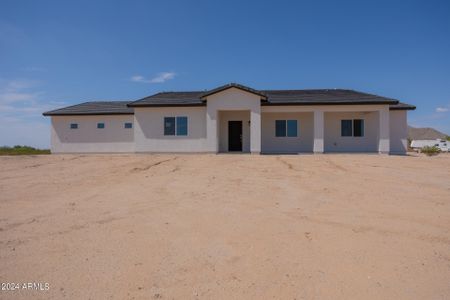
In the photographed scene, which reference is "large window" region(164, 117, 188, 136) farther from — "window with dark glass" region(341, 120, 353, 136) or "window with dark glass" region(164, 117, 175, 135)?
"window with dark glass" region(341, 120, 353, 136)

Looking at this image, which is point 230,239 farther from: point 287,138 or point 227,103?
point 287,138

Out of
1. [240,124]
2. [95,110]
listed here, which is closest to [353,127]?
[240,124]

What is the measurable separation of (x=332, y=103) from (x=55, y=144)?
19.0m

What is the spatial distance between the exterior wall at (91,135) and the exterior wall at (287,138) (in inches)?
363

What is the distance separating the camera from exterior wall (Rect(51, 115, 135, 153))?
19891 millimetres

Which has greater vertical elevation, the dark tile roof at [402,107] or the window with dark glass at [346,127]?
the dark tile roof at [402,107]

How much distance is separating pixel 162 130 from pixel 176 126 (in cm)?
92

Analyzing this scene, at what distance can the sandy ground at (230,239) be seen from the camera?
3275 mm

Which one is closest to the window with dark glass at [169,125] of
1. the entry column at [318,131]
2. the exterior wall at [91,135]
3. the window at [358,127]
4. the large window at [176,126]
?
the large window at [176,126]

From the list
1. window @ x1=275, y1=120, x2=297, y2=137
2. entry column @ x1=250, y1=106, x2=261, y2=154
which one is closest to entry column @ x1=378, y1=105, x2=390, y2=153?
window @ x1=275, y1=120, x2=297, y2=137

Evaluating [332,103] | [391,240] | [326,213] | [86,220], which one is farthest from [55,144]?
[391,240]

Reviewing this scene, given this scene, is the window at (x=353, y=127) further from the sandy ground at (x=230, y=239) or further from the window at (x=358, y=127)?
the sandy ground at (x=230, y=239)

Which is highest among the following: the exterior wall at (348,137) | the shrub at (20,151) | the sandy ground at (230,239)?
the exterior wall at (348,137)

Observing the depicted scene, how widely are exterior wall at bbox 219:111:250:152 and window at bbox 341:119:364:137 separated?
6.29 meters
